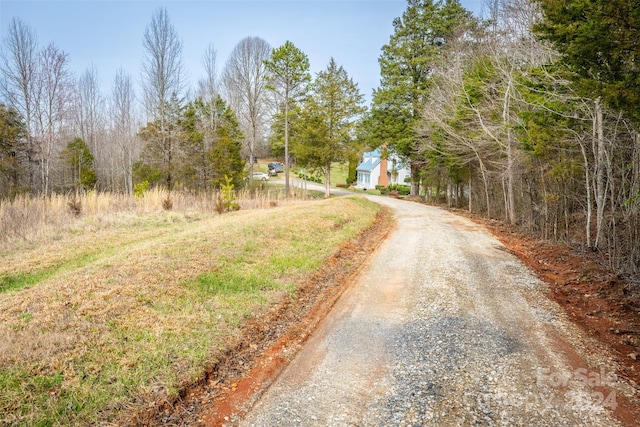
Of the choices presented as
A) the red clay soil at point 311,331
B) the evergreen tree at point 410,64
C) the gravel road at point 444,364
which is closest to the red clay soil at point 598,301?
the red clay soil at point 311,331

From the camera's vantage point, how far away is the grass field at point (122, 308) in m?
3.18

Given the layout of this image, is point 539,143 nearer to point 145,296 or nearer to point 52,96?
point 145,296

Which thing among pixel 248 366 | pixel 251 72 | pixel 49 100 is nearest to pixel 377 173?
pixel 251 72

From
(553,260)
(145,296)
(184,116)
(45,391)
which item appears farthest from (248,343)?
(184,116)

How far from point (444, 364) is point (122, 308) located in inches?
161

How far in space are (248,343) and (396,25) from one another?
2651 centimetres

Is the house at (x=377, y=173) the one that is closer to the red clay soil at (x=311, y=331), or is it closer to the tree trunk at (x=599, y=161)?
the tree trunk at (x=599, y=161)

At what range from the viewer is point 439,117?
17.6 meters

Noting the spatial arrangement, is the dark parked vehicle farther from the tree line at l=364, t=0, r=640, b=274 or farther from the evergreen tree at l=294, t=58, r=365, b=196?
the tree line at l=364, t=0, r=640, b=274

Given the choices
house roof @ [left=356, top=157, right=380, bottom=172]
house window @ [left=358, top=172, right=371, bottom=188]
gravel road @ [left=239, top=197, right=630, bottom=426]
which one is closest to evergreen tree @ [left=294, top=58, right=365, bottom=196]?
house roof @ [left=356, top=157, right=380, bottom=172]

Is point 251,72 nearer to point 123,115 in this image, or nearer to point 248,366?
point 123,115

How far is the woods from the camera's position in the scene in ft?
22.4

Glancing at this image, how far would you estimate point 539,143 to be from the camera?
884 centimetres

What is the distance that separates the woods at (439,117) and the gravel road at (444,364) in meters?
2.96
